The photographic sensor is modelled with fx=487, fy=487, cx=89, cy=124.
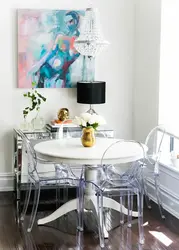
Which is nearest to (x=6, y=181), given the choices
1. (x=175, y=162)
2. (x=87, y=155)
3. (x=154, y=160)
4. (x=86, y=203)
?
(x=86, y=203)

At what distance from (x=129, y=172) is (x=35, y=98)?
1.53 meters

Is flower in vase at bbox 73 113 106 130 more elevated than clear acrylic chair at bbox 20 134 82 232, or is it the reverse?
flower in vase at bbox 73 113 106 130

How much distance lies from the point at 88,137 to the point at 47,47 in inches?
62.5

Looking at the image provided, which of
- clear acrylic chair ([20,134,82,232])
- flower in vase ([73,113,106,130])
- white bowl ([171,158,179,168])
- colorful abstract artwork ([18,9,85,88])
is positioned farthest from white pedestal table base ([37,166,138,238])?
colorful abstract artwork ([18,9,85,88])

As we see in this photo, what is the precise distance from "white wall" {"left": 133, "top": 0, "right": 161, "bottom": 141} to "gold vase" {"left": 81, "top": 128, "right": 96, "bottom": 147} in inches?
46.7

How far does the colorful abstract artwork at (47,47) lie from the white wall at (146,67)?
728 millimetres

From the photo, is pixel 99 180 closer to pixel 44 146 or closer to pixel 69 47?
pixel 44 146

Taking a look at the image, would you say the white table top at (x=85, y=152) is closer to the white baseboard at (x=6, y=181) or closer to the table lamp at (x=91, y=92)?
the table lamp at (x=91, y=92)

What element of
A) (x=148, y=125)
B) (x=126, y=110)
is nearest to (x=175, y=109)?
(x=148, y=125)

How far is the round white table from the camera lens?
411 cm

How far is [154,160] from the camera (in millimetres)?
5297

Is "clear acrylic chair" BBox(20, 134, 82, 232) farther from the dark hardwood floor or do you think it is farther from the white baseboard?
the white baseboard

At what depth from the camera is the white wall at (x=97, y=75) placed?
5.54m

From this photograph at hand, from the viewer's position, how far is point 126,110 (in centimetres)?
607
